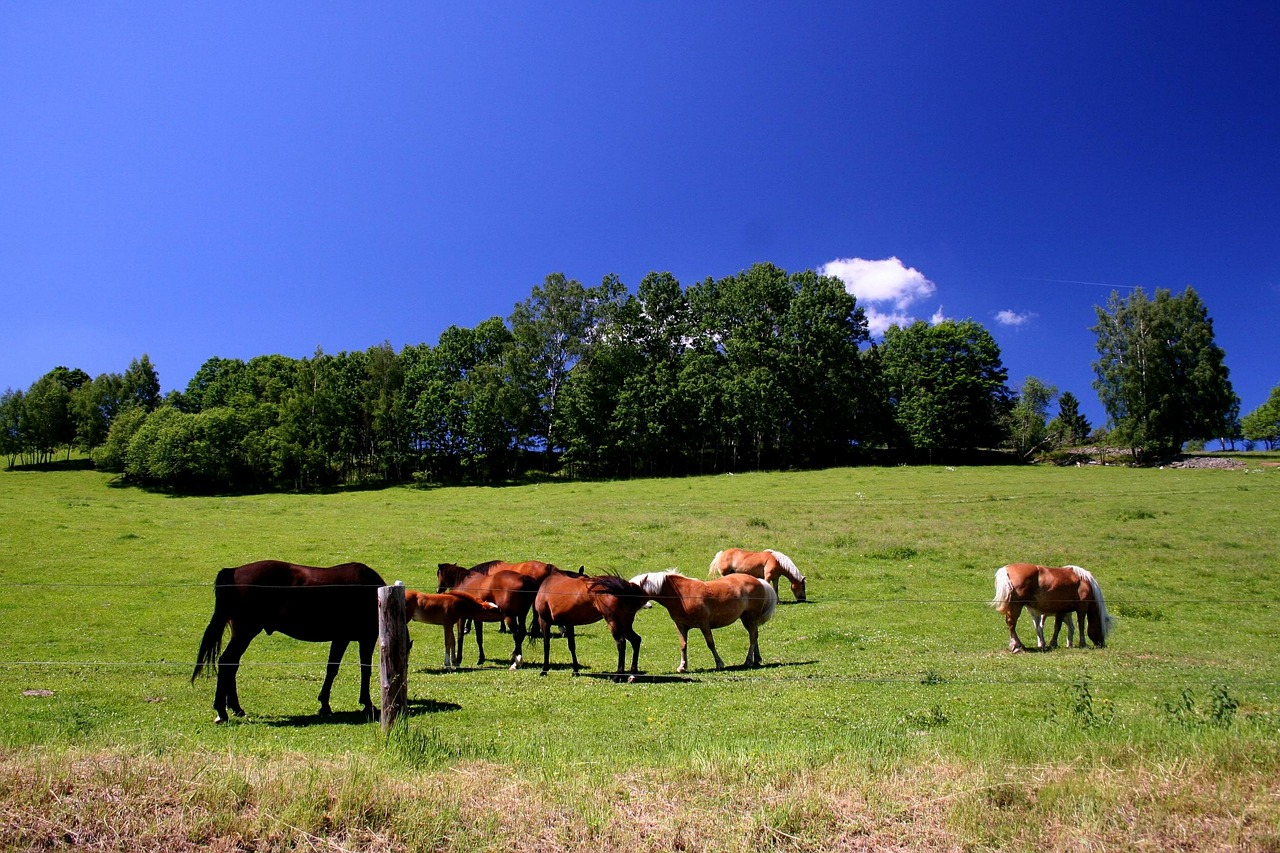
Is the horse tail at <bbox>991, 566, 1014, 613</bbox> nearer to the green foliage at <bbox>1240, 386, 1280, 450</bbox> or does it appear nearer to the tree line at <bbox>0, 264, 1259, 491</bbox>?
the tree line at <bbox>0, 264, 1259, 491</bbox>

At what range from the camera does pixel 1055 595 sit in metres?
14.3

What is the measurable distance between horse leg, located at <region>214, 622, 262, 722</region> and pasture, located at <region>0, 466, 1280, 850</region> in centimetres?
25

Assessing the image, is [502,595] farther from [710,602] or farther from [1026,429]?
[1026,429]

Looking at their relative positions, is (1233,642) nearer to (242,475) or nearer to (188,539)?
(188,539)

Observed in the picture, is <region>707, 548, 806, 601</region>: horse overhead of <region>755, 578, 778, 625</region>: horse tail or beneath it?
beneath

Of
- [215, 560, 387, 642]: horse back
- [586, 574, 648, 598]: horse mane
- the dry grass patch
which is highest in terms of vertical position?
[215, 560, 387, 642]: horse back

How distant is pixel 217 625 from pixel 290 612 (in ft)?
3.00

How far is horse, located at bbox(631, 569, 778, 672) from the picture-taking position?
40.1ft

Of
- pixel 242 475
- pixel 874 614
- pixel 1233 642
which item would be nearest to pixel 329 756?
pixel 874 614

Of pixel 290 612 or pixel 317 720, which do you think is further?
pixel 290 612

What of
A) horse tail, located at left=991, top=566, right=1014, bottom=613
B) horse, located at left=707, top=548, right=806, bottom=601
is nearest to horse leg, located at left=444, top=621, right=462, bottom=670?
horse, located at left=707, top=548, right=806, bottom=601

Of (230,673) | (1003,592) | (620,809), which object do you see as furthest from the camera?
(1003,592)

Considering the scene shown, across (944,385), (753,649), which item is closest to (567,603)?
(753,649)

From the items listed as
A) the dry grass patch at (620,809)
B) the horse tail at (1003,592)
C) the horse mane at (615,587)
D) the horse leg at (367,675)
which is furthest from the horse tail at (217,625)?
the horse tail at (1003,592)
